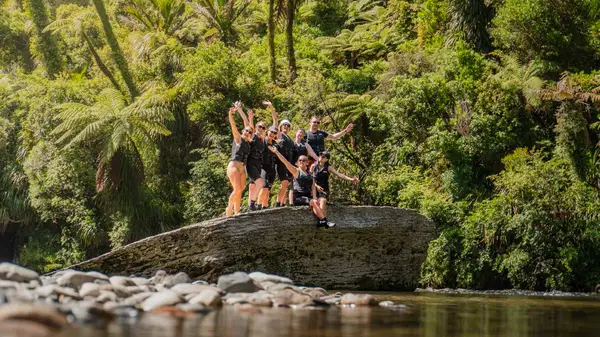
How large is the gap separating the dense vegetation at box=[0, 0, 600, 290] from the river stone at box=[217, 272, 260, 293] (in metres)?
11.3

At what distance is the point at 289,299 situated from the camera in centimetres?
1248

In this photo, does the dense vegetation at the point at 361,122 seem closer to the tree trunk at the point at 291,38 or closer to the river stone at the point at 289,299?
the tree trunk at the point at 291,38

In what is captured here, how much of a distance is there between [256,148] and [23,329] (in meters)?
10.1

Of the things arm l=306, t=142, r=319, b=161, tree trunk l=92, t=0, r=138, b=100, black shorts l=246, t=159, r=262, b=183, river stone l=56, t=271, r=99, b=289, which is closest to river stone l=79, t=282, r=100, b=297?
river stone l=56, t=271, r=99, b=289

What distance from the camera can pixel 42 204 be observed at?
34031 millimetres

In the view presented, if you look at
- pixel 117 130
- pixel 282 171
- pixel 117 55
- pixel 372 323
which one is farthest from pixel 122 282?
pixel 117 55

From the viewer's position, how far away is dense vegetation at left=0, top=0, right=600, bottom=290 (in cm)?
2397

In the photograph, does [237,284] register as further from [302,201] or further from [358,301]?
[302,201]

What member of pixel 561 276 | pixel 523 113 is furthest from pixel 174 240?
pixel 523 113

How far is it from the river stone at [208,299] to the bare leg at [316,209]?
6.31 metres

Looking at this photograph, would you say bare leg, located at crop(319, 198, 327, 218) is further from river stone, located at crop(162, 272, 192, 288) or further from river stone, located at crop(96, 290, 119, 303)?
river stone, located at crop(96, 290, 119, 303)

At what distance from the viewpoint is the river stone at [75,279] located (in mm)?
12320

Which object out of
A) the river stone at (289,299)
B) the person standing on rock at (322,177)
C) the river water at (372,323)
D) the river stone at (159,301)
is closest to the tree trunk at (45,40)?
the person standing on rock at (322,177)

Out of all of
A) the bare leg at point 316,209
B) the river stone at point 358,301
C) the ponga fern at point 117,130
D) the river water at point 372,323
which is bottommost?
the river water at point 372,323
